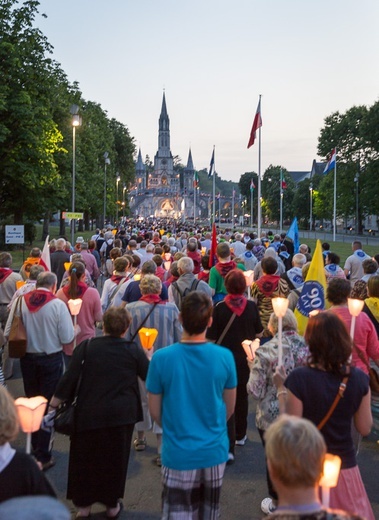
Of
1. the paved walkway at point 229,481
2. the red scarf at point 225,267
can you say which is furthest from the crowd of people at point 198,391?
the red scarf at point 225,267

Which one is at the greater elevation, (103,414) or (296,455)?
(296,455)

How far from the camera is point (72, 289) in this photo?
7.38 m

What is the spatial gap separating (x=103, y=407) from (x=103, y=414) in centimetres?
5

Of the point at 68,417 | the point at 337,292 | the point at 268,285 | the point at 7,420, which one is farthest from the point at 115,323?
the point at 268,285

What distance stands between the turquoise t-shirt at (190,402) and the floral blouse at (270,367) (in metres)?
1.04

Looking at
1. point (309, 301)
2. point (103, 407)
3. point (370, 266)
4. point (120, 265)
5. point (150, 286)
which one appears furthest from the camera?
point (370, 266)

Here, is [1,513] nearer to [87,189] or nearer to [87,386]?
[87,386]

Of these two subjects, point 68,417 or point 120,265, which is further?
point 120,265

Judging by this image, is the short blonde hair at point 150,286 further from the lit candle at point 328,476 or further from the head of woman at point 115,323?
the lit candle at point 328,476

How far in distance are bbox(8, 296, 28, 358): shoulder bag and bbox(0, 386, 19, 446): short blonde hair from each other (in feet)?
10.8

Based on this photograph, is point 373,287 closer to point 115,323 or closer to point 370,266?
point 370,266

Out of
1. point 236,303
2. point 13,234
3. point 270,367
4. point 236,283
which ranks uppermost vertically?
point 13,234

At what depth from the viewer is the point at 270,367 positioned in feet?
15.8

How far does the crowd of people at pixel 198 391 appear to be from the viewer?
2.75 metres
